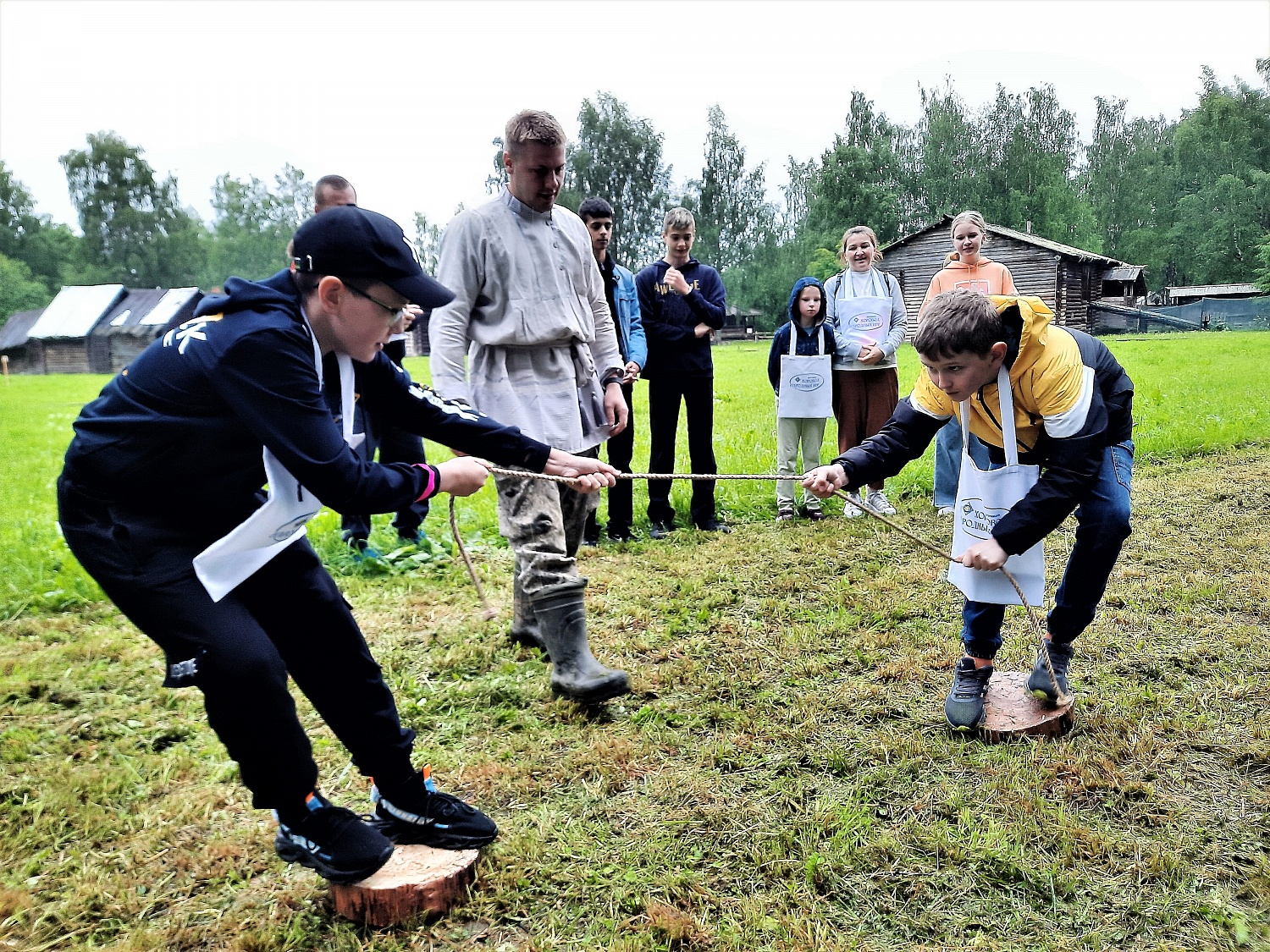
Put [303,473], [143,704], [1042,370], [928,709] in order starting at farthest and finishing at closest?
[143,704] → [928,709] → [1042,370] → [303,473]

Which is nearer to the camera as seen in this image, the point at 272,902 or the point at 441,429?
the point at 272,902

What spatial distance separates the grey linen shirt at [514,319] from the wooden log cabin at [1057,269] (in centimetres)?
1439

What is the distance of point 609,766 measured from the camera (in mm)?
3023

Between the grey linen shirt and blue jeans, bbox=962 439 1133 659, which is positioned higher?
the grey linen shirt

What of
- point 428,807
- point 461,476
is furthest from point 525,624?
point 461,476

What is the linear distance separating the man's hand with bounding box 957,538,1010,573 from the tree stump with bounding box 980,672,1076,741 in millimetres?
630

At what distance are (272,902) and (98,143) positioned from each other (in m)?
69.1

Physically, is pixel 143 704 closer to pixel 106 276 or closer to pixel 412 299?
pixel 412 299

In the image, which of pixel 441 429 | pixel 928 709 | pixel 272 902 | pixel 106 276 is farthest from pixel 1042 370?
pixel 106 276

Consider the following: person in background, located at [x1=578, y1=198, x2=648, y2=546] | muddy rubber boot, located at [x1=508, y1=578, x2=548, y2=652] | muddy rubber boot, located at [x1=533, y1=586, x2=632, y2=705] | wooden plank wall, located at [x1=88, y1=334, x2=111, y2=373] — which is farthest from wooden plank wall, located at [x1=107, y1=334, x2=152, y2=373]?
muddy rubber boot, located at [x1=533, y1=586, x2=632, y2=705]

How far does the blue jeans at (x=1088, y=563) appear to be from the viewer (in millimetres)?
3076

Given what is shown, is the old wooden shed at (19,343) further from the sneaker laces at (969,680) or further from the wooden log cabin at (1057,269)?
the sneaker laces at (969,680)

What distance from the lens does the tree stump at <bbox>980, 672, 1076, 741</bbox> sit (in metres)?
3.14

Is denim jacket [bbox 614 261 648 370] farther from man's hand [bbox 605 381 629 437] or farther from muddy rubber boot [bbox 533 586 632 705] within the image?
muddy rubber boot [bbox 533 586 632 705]
